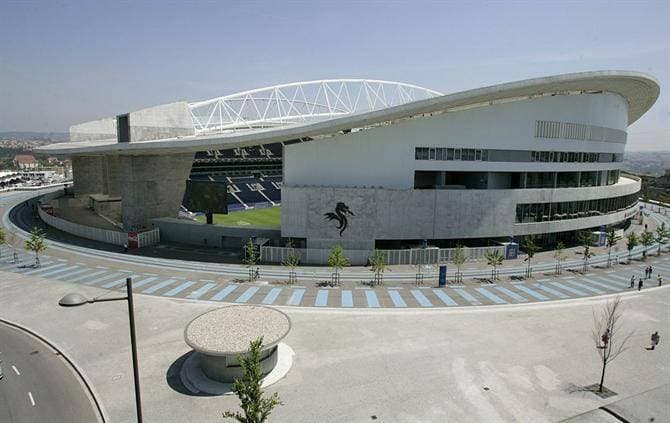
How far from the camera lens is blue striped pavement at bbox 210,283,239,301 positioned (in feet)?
85.2

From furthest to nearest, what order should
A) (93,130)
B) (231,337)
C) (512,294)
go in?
(93,130)
(512,294)
(231,337)

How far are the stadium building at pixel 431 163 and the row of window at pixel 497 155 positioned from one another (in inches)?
4.3

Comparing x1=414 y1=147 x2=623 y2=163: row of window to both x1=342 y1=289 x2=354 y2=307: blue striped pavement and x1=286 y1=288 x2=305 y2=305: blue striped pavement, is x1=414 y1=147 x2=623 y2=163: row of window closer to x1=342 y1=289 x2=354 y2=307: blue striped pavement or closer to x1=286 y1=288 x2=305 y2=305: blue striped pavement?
x1=342 y1=289 x2=354 y2=307: blue striped pavement

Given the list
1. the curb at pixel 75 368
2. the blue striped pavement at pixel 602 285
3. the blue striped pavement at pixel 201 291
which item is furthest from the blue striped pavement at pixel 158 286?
the blue striped pavement at pixel 602 285

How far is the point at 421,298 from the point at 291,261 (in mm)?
11558

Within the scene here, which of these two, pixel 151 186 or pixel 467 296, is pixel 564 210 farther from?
pixel 151 186

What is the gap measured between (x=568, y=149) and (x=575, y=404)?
1389 inches

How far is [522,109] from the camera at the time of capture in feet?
129

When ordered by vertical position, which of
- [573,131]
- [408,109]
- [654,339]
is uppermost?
[408,109]

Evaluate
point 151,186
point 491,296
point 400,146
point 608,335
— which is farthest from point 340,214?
point 151,186

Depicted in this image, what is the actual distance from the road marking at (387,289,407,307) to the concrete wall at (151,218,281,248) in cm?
1466

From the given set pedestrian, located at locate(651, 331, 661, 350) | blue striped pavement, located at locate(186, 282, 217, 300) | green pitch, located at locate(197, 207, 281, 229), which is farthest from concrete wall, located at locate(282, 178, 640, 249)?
green pitch, located at locate(197, 207, 281, 229)

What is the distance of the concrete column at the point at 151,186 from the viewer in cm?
4172

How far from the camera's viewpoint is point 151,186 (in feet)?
141
